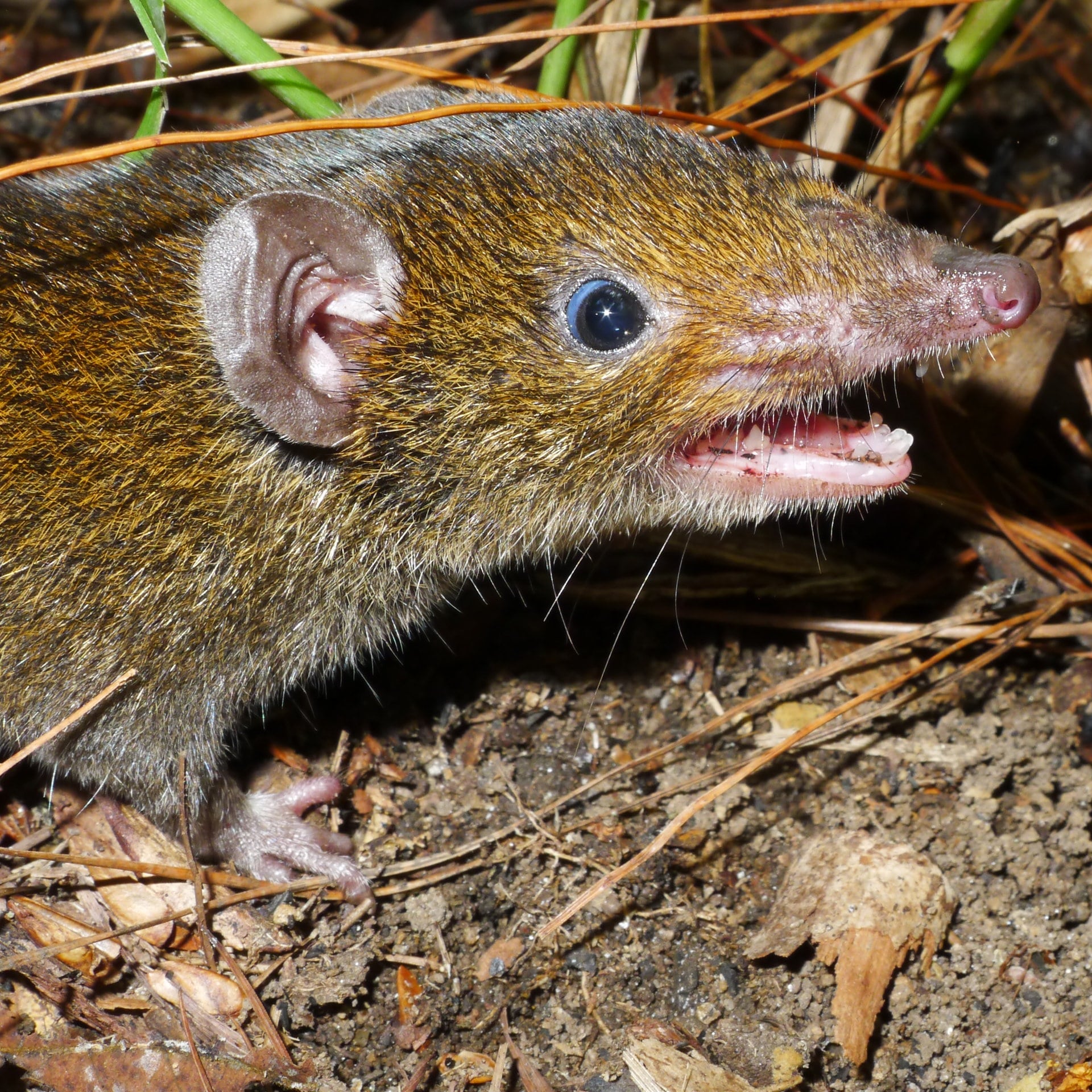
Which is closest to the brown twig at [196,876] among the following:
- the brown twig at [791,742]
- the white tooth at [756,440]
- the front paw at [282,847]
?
the front paw at [282,847]

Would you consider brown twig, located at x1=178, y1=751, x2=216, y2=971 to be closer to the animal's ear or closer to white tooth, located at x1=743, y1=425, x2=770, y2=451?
the animal's ear

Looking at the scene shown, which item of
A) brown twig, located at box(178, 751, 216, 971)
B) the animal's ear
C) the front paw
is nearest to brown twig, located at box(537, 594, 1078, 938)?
the front paw

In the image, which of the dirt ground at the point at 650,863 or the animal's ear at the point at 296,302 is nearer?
the animal's ear at the point at 296,302

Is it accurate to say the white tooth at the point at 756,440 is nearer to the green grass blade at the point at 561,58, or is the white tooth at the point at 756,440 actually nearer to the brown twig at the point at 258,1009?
the green grass blade at the point at 561,58

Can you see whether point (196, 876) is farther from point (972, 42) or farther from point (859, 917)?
point (972, 42)

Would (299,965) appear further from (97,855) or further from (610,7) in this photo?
(610,7)
